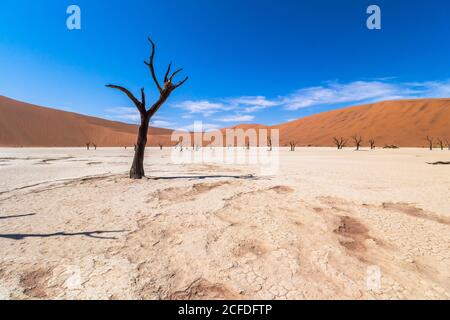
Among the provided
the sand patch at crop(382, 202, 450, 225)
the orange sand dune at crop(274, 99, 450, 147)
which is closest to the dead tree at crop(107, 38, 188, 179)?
Answer: the sand patch at crop(382, 202, 450, 225)

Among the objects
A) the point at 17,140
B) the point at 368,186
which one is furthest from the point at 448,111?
the point at 17,140

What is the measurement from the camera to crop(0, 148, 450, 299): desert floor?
2.61m

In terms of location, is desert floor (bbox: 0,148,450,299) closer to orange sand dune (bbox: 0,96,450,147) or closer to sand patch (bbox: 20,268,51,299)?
sand patch (bbox: 20,268,51,299)

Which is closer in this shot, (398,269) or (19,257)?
(398,269)

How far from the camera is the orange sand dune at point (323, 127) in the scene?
226 ft

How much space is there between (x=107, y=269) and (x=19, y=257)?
1.45m

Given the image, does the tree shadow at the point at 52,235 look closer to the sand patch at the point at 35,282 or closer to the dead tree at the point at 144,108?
the sand patch at the point at 35,282

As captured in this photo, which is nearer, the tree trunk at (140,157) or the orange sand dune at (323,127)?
the tree trunk at (140,157)

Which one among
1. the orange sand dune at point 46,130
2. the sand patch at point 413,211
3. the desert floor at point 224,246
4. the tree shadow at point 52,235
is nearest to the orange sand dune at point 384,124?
the orange sand dune at point 46,130

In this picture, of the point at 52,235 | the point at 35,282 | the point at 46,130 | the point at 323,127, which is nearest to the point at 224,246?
the point at 35,282

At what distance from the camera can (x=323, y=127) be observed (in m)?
97.6

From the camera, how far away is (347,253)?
11.2 ft
